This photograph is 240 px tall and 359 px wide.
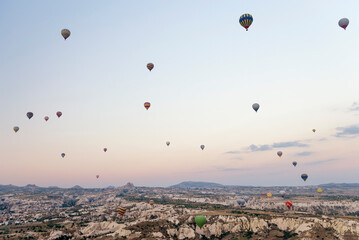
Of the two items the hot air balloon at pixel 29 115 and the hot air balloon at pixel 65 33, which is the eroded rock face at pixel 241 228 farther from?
the hot air balloon at pixel 65 33

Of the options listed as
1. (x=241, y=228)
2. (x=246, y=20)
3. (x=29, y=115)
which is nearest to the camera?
(x=246, y=20)

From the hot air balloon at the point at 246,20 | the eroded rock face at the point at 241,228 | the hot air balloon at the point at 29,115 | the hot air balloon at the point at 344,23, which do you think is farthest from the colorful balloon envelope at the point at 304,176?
the hot air balloon at the point at 29,115

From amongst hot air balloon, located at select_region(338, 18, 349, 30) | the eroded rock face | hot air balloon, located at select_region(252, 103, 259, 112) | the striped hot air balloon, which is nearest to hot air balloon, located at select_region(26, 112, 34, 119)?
the striped hot air balloon

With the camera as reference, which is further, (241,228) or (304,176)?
(304,176)

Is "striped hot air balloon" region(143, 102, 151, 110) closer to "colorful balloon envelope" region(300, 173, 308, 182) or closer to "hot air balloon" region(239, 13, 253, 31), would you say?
"hot air balloon" region(239, 13, 253, 31)

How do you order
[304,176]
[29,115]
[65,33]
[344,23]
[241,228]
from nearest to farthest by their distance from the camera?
[344,23]
[65,33]
[29,115]
[241,228]
[304,176]

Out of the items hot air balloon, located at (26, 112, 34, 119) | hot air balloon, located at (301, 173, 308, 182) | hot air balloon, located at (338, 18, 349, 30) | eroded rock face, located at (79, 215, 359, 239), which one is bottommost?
eroded rock face, located at (79, 215, 359, 239)

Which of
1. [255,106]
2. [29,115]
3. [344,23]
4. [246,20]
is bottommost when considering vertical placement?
[29,115]

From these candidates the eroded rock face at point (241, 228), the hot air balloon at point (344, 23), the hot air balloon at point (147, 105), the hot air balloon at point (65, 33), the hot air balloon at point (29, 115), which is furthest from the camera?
the hot air balloon at point (147, 105)

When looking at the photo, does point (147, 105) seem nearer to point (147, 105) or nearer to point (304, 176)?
point (147, 105)

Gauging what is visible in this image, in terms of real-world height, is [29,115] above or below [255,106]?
below

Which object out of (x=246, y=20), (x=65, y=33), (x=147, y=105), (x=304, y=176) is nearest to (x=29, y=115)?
(x=65, y=33)
